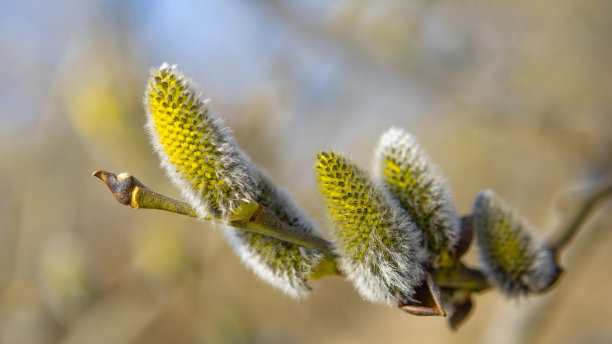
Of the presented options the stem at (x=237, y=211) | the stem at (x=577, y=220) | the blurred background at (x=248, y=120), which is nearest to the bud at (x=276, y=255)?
the stem at (x=237, y=211)

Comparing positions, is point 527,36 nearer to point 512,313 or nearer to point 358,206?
point 512,313

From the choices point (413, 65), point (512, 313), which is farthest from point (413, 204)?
point (413, 65)

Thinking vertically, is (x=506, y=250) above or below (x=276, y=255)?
above

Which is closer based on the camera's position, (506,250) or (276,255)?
(276,255)

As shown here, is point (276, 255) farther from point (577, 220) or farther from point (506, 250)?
point (577, 220)

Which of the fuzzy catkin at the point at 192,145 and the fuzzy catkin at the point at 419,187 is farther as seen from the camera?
the fuzzy catkin at the point at 419,187

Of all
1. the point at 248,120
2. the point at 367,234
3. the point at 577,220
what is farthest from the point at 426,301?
the point at 248,120

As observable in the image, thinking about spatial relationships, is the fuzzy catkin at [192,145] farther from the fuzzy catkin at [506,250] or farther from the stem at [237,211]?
the fuzzy catkin at [506,250]
